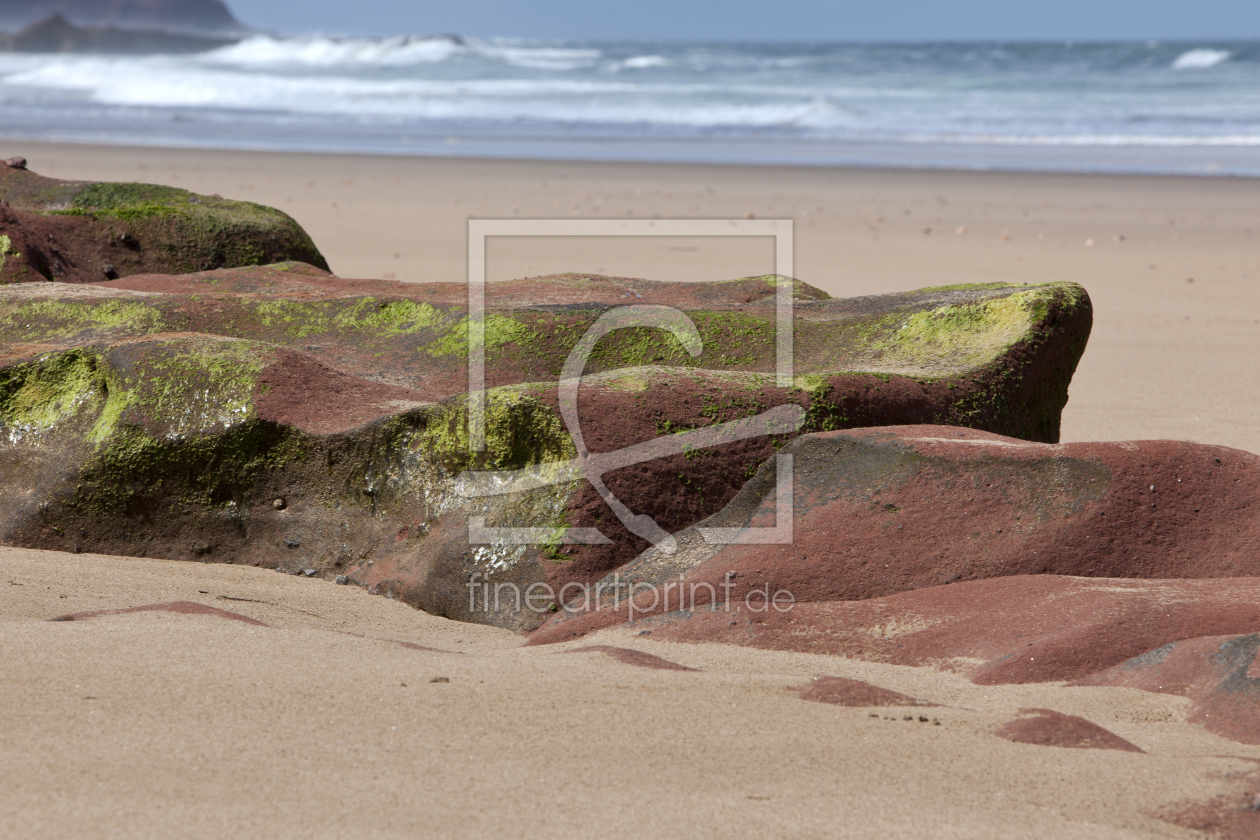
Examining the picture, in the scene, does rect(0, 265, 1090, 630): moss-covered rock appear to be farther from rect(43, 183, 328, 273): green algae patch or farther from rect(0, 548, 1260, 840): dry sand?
rect(43, 183, 328, 273): green algae patch

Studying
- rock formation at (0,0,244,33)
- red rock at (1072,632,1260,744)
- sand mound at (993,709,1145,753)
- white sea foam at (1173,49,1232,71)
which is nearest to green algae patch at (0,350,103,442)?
sand mound at (993,709,1145,753)

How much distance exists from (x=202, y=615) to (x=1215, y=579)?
209cm

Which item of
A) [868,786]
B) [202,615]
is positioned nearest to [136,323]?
[202,615]

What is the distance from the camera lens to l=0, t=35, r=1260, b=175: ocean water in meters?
19.1

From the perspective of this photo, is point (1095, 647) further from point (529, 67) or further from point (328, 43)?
point (328, 43)

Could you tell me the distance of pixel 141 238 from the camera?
4.97 metres

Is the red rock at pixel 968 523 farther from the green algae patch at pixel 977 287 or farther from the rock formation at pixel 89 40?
the rock formation at pixel 89 40

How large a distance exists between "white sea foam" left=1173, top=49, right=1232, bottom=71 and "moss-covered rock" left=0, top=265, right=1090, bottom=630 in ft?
111

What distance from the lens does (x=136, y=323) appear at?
369cm

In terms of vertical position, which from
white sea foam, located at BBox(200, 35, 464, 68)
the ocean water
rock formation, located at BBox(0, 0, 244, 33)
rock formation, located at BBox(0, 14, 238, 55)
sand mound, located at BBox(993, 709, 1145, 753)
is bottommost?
sand mound, located at BBox(993, 709, 1145, 753)

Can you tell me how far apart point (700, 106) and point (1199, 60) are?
1873 cm

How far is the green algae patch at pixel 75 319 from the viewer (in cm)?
365

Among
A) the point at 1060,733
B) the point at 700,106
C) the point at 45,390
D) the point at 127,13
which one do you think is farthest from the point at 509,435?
the point at 127,13

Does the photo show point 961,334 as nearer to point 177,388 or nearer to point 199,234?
point 177,388
